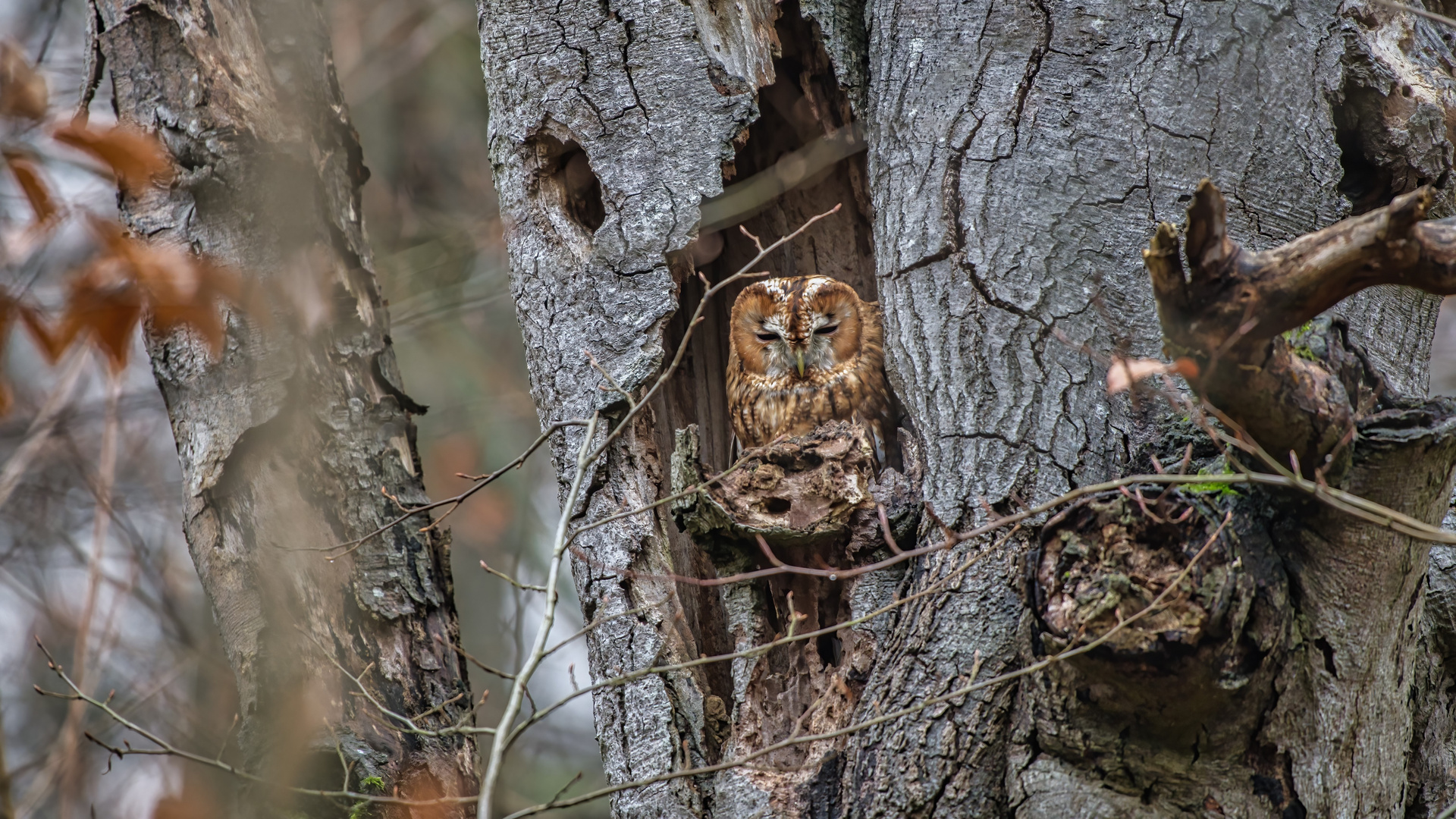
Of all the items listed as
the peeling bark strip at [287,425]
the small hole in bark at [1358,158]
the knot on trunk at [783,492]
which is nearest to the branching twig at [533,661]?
the knot on trunk at [783,492]

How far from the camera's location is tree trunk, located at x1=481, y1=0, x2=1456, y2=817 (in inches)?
73.2

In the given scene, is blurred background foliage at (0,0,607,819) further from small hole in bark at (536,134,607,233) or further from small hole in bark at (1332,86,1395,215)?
small hole in bark at (1332,86,1395,215)

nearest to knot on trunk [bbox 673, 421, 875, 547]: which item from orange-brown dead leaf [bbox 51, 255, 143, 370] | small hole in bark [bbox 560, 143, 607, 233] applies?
small hole in bark [bbox 560, 143, 607, 233]

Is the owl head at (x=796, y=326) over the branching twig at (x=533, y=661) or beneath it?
over

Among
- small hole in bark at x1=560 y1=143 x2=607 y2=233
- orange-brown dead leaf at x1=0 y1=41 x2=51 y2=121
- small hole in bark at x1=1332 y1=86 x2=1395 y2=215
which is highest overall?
orange-brown dead leaf at x1=0 y1=41 x2=51 y2=121

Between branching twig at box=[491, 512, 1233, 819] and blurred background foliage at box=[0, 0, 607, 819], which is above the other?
blurred background foliage at box=[0, 0, 607, 819]

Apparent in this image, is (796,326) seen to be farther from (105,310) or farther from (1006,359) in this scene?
(105,310)

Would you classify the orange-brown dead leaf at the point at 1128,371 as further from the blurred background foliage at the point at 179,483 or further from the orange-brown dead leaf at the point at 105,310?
the orange-brown dead leaf at the point at 105,310

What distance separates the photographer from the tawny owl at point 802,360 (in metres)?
3.55

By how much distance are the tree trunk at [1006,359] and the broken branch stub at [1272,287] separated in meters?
0.18

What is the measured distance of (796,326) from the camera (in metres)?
3.53

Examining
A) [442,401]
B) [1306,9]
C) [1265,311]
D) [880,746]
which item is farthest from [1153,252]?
[442,401]

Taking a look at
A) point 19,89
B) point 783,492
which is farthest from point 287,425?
point 783,492

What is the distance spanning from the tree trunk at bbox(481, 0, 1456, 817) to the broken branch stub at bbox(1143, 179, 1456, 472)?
180 millimetres
